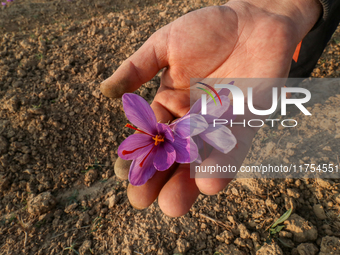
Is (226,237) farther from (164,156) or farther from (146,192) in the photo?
(164,156)

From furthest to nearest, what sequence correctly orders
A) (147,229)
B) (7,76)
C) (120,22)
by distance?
(120,22)
(7,76)
(147,229)

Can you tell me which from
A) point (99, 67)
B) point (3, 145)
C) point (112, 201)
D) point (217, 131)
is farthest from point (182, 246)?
point (99, 67)

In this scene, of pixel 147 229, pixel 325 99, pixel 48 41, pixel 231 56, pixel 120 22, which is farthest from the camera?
pixel 120 22

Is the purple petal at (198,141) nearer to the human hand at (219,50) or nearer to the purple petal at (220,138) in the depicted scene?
the purple petal at (220,138)

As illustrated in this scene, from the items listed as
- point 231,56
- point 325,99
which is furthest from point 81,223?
point 325,99

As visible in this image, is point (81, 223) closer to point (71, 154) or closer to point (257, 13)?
point (71, 154)

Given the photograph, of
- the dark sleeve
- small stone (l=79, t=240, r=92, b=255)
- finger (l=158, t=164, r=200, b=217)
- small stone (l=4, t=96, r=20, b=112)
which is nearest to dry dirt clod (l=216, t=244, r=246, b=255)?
finger (l=158, t=164, r=200, b=217)

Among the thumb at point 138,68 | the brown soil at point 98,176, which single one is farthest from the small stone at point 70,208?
the thumb at point 138,68
